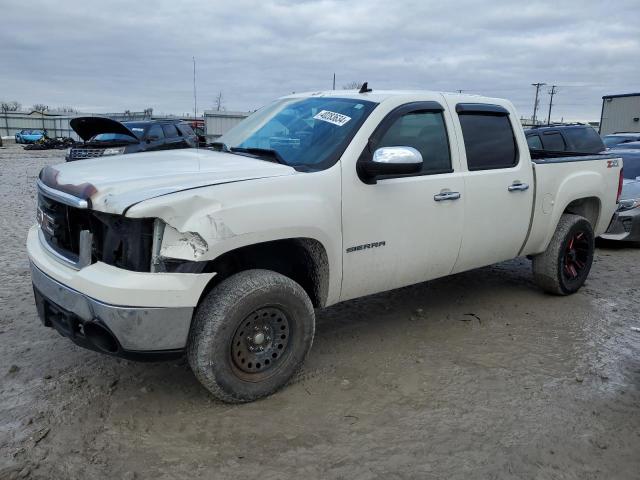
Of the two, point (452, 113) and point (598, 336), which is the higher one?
point (452, 113)

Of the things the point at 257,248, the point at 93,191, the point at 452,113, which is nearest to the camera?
the point at 93,191

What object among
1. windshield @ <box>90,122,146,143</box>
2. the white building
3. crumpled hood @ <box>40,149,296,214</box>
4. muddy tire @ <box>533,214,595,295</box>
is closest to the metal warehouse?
the white building

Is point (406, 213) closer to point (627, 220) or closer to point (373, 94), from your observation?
point (373, 94)

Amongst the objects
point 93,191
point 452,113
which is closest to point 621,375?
point 452,113

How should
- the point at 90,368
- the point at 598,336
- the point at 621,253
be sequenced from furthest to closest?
the point at 621,253 < the point at 598,336 < the point at 90,368

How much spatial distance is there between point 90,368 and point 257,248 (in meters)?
1.47

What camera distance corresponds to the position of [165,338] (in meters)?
2.94

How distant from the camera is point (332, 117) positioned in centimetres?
394

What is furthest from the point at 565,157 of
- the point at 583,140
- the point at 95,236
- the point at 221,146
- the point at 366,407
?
the point at 583,140

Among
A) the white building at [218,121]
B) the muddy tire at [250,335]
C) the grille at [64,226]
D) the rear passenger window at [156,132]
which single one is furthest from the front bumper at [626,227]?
the white building at [218,121]

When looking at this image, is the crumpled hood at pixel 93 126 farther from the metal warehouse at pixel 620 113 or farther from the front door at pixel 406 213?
the metal warehouse at pixel 620 113

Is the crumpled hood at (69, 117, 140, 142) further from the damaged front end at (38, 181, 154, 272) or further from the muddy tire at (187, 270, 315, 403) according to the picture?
the muddy tire at (187, 270, 315, 403)

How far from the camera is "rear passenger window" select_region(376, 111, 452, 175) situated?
13.1 feet

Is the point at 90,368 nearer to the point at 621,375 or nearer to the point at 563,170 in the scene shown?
the point at 621,375
